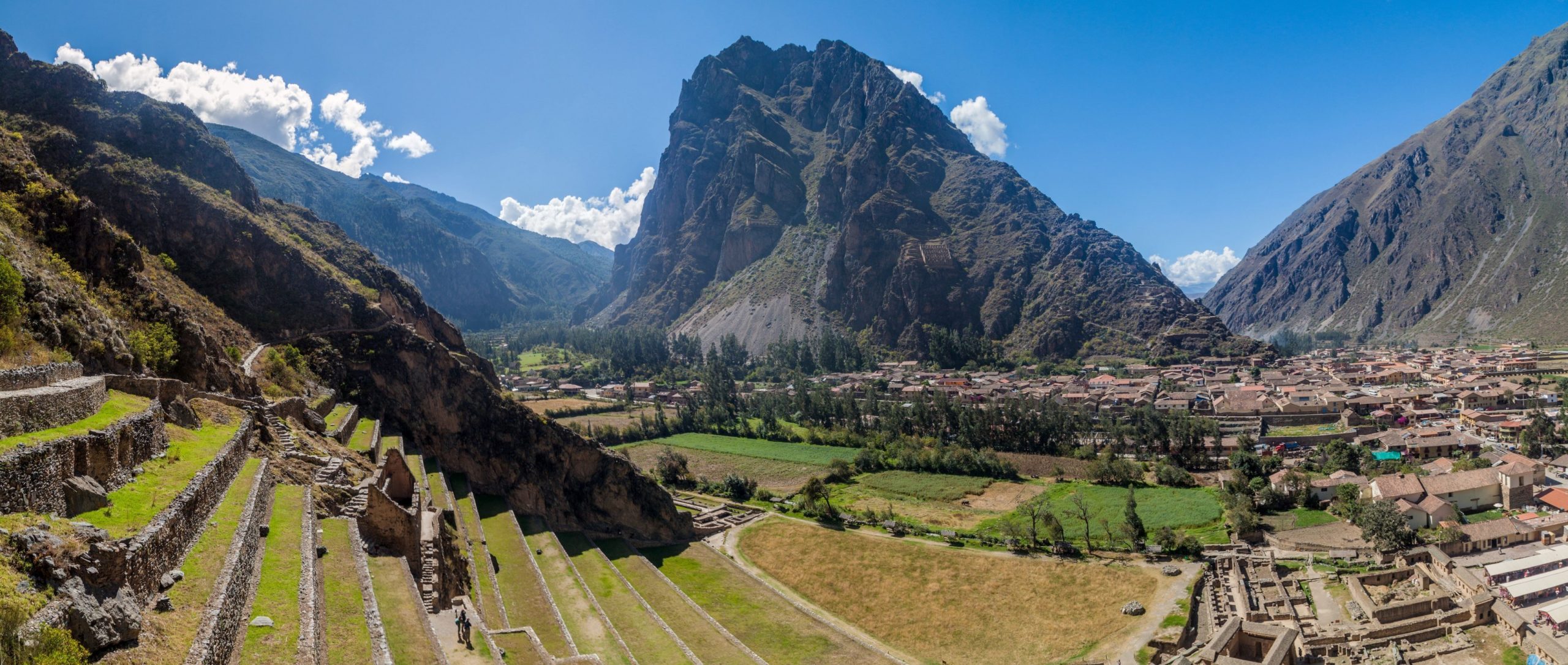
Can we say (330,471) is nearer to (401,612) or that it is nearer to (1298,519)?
(401,612)

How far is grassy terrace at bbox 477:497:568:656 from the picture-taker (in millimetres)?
27625

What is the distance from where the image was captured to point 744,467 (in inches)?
3273

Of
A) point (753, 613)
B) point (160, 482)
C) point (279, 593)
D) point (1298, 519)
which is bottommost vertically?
point (753, 613)

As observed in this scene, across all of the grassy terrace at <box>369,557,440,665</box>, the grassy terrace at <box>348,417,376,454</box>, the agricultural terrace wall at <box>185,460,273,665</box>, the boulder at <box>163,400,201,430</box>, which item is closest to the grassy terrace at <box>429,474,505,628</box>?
the grassy terrace at <box>348,417,376,454</box>

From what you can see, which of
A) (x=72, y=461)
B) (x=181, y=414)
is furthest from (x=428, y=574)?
(x=72, y=461)

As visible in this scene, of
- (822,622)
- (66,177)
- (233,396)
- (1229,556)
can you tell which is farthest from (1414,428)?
(66,177)

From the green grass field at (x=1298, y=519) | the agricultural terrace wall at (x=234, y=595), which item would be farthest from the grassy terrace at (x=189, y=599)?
the green grass field at (x=1298, y=519)

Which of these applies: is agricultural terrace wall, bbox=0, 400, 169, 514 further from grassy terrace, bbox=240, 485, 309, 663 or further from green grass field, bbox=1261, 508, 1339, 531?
green grass field, bbox=1261, 508, 1339, 531

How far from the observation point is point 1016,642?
38.1 meters

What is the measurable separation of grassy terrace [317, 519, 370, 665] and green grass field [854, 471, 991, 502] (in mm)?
54293

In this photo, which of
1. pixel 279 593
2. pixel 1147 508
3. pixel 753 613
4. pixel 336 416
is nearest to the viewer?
pixel 279 593

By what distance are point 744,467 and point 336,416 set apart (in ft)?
163

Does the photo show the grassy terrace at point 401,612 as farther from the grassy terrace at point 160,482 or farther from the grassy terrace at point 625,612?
the grassy terrace at point 625,612

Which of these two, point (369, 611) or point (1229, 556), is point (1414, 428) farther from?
point (369, 611)
